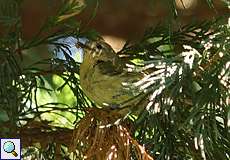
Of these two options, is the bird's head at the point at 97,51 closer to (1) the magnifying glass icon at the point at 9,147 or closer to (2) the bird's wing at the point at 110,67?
(2) the bird's wing at the point at 110,67

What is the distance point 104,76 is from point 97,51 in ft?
0.27

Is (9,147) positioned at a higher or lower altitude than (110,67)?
lower

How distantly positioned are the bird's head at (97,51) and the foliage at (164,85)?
0.02 m

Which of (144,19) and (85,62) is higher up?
(144,19)

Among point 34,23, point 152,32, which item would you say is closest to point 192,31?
point 152,32

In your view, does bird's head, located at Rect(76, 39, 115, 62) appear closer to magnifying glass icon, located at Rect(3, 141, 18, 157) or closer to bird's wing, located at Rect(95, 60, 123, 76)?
bird's wing, located at Rect(95, 60, 123, 76)

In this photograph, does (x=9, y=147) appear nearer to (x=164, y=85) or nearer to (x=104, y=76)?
(x=104, y=76)

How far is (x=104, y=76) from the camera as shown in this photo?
1026 mm

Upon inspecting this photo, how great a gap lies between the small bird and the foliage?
0.03 meters

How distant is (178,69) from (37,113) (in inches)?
15.5

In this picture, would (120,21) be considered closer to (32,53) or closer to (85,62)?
(32,53)

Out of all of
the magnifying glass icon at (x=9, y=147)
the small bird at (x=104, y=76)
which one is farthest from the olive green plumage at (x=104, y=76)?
the magnifying glass icon at (x=9, y=147)

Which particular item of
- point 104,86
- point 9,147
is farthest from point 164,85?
point 9,147

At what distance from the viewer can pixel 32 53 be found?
6.67ft
